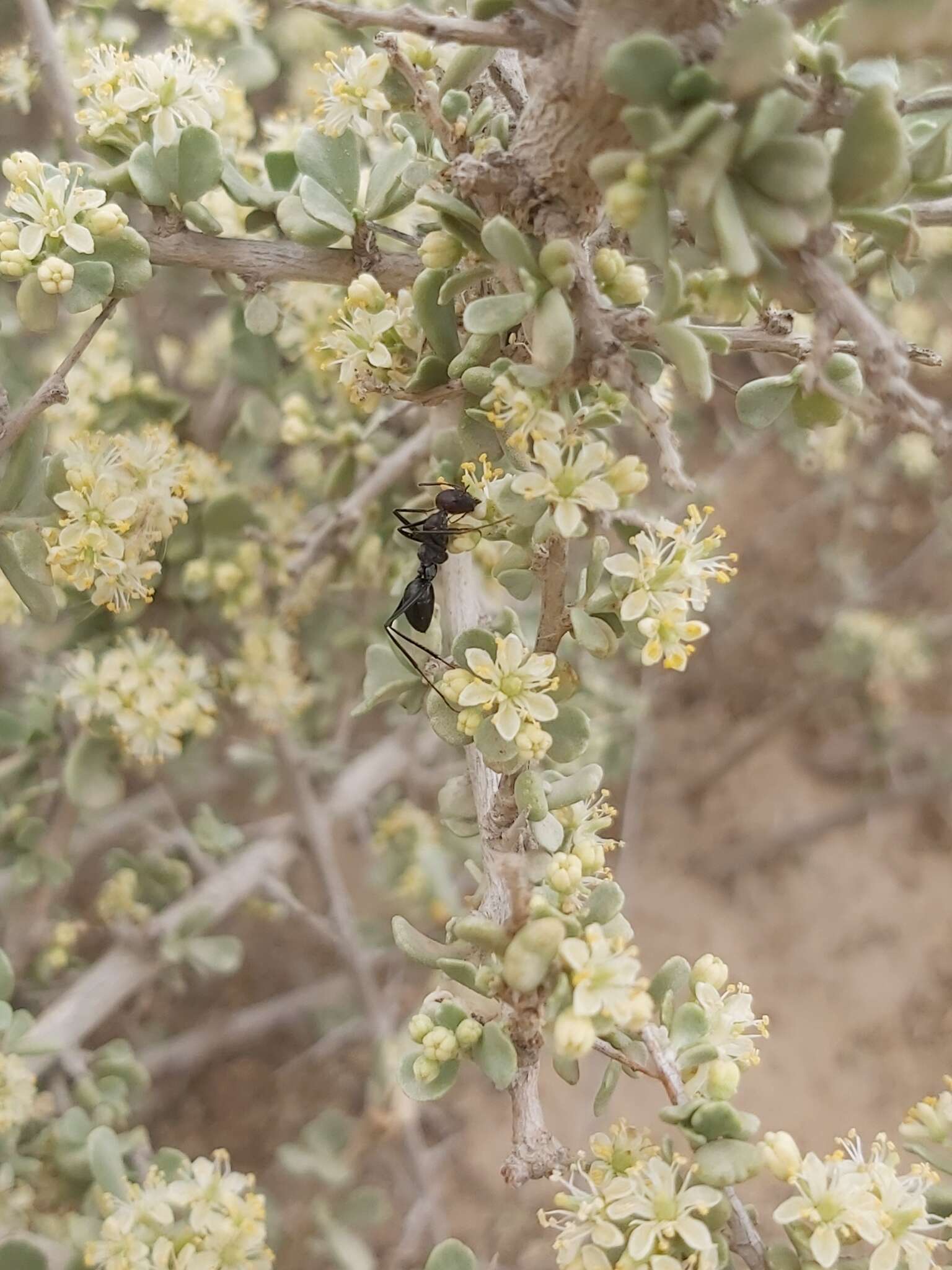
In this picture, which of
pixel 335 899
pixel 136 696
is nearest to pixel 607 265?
pixel 136 696

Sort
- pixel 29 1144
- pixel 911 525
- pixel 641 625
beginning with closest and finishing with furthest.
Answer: pixel 641 625, pixel 29 1144, pixel 911 525

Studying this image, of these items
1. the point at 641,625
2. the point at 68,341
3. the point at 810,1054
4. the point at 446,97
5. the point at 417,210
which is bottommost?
the point at 810,1054

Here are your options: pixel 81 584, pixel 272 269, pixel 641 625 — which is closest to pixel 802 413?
pixel 641 625

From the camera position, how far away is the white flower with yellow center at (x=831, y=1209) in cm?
103

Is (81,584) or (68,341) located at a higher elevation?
(81,584)

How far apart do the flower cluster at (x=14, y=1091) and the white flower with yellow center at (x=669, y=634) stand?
1170mm

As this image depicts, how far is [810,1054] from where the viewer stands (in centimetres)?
322

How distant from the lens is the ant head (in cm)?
137

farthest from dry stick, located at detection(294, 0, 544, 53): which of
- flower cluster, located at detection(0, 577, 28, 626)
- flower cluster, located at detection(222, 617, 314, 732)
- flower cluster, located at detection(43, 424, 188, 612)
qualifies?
flower cluster, located at detection(222, 617, 314, 732)

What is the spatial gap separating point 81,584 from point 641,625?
2.38 ft

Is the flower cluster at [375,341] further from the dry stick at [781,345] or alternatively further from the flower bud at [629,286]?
the dry stick at [781,345]

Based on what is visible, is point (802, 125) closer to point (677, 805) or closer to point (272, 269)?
point (272, 269)

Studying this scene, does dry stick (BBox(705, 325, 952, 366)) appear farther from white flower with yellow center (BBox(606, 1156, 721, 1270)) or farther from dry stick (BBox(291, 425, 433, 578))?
white flower with yellow center (BBox(606, 1156, 721, 1270))

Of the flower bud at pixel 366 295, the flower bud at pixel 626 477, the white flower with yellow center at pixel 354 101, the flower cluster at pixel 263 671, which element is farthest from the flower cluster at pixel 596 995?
the flower cluster at pixel 263 671
